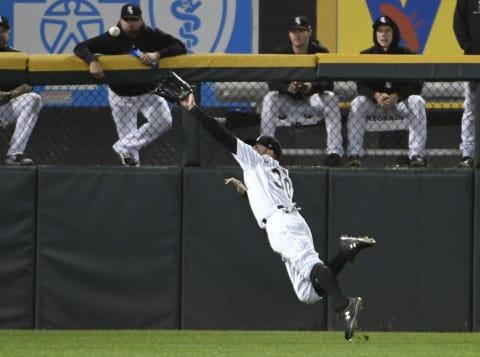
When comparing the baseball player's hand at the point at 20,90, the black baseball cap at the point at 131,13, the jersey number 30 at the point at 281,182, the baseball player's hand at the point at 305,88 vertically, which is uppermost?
the black baseball cap at the point at 131,13

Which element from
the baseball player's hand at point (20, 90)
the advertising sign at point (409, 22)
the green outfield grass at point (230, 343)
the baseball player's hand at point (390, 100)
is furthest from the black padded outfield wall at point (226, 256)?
the advertising sign at point (409, 22)

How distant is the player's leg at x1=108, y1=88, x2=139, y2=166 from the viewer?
10945 mm

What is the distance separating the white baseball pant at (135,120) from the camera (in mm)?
10945

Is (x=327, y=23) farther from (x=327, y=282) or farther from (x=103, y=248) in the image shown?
(x=327, y=282)

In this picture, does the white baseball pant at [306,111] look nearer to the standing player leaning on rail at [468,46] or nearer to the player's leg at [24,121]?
the standing player leaning on rail at [468,46]

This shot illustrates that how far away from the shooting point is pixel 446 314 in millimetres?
10680

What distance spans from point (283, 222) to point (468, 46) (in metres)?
3.11

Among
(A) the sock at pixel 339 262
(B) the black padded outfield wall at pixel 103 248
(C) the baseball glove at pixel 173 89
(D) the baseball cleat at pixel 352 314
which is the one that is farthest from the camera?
(B) the black padded outfield wall at pixel 103 248

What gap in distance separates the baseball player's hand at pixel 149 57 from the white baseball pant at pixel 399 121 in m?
1.69

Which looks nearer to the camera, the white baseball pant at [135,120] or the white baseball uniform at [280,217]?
the white baseball uniform at [280,217]

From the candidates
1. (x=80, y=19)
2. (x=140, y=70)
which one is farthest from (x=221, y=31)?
(x=140, y=70)

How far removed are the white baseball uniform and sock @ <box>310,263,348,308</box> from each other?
3.2 inches

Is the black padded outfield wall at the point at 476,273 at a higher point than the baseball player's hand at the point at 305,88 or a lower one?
lower

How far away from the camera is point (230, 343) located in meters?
9.80
